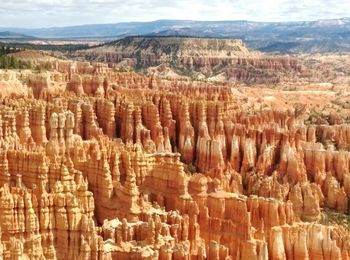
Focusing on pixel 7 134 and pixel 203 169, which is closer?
pixel 7 134

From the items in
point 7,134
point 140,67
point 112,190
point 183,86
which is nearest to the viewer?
point 112,190

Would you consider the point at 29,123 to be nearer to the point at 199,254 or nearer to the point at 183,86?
the point at 199,254

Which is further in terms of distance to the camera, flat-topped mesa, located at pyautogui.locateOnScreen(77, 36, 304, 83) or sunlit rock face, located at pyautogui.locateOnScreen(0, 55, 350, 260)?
flat-topped mesa, located at pyautogui.locateOnScreen(77, 36, 304, 83)

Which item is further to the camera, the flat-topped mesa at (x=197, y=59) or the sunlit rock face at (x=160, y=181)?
the flat-topped mesa at (x=197, y=59)

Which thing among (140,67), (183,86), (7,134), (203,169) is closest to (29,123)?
(7,134)

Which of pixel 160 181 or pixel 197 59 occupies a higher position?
pixel 160 181

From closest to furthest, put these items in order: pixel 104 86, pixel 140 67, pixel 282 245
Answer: pixel 282 245, pixel 104 86, pixel 140 67

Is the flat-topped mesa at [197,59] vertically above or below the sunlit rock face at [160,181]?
below

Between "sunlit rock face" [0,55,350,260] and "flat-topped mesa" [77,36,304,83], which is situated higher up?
"sunlit rock face" [0,55,350,260]
